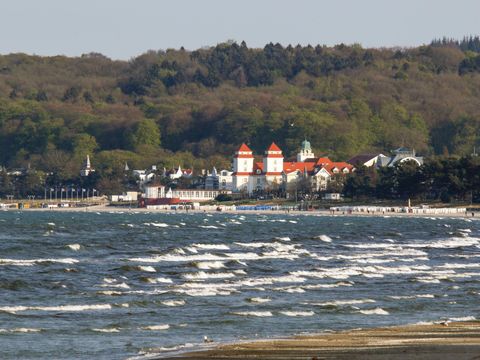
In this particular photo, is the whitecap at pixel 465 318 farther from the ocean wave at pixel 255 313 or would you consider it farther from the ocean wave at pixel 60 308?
the ocean wave at pixel 60 308

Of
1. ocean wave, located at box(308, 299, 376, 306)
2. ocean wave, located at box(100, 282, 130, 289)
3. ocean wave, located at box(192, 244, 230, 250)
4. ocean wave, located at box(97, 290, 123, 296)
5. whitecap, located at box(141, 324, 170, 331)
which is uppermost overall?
ocean wave, located at box(192, 244, 230, 250)

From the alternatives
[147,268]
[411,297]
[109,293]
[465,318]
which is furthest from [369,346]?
[147,268]

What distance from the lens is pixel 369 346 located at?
3053 cm

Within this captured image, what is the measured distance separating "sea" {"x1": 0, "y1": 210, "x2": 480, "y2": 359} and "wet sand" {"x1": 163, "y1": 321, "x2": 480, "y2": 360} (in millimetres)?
1682

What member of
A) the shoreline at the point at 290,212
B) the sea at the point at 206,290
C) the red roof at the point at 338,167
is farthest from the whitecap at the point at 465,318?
the red roof at the point at 338,167

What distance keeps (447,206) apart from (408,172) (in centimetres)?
648

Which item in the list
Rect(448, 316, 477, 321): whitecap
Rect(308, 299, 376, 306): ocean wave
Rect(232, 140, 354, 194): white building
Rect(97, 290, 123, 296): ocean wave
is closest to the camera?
Rect(448, 316, 477, 321): whitecap

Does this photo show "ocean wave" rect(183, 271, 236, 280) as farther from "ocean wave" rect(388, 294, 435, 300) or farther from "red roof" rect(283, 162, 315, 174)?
"red roof" rect(283, 162, 315, 174)

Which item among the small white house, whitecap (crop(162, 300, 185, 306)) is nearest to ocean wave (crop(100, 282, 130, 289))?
whitecap (crop(162, 300, 185, 306))

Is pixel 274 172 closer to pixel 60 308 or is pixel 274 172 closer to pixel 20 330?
pixel 60 308

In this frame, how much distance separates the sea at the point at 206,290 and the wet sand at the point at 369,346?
5.52 feet

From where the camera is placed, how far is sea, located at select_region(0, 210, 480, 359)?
1384 inches

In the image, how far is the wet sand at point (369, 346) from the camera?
95.2 ft

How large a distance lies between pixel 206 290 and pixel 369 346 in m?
16.2
